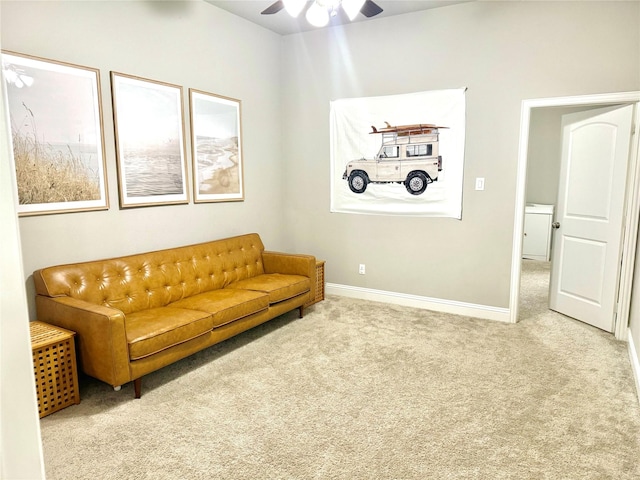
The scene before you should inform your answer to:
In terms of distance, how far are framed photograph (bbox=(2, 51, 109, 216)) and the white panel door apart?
4.19m

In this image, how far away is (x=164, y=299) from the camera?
11.0 ft

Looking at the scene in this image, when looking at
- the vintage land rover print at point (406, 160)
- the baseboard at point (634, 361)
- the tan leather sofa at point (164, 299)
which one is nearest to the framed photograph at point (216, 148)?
the tan leather sofa at point (164, 299)

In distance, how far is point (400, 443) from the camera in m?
2.20

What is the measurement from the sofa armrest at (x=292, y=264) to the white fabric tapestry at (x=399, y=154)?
3.08 feet

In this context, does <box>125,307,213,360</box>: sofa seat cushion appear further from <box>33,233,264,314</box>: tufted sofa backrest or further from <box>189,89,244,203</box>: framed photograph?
<box>189,89,244,203</box>: framed photograph

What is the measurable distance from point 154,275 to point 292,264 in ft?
4.47

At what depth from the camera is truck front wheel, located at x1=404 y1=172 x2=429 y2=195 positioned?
4.29m

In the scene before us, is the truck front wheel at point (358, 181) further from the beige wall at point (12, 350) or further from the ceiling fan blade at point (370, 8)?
the beige wall at point (12, 350)

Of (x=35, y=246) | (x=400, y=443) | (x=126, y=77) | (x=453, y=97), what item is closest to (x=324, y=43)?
(x=453, y=97)

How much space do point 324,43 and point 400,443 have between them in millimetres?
4121

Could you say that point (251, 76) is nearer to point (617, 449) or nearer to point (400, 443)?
point (400, 443)

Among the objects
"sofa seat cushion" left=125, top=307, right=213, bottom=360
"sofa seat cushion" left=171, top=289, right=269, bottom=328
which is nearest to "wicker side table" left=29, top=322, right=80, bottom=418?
"sofa seat cushion" left=125, top=307, right=213, bottom=360

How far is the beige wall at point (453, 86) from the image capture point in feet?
11.5

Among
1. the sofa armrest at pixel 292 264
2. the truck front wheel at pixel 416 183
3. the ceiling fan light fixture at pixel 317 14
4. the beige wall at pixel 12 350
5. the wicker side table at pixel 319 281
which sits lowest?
the wicker side table at pixel 319 281
